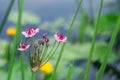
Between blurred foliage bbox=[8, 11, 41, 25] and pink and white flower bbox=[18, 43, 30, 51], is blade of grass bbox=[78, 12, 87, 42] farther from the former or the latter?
pink and white flower bbox=[18, 43, 30, 51]

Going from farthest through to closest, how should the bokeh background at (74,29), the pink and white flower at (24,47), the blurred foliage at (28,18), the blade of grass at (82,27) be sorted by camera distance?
the blurred foliage at (28,18) → the blade of grass at (82,27) → the bokeh background at (74,29) → the pink and white flower at (24,47)

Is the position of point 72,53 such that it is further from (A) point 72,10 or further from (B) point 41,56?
(B) point 41,56

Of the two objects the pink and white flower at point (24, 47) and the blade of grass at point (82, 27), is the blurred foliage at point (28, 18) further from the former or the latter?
the pink and white flower at point (24, 47)

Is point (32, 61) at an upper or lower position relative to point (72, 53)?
upper

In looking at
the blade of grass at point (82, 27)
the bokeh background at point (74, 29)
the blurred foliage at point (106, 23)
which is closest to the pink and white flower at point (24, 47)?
the bokeh background at point (74, 29)

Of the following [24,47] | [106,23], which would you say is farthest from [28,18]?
[24,47]

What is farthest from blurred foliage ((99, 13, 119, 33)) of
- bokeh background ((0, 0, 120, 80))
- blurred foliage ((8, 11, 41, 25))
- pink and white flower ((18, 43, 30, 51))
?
pink and white flower ((18, 43, 30, 51))

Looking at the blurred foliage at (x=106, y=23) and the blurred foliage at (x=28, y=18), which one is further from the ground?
the blurred foliage at (x=106, y=23)

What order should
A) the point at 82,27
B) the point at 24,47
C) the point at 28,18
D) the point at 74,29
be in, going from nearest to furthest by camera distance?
the point at 24,47 < the point at 82,27 < the point at 28,18 < the point at 74,29

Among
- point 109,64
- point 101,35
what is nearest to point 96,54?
point 109,64

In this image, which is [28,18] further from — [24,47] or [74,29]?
[24,47]

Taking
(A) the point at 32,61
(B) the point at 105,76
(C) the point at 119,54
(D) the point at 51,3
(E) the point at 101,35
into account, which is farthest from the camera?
(D) the point at 51,3
